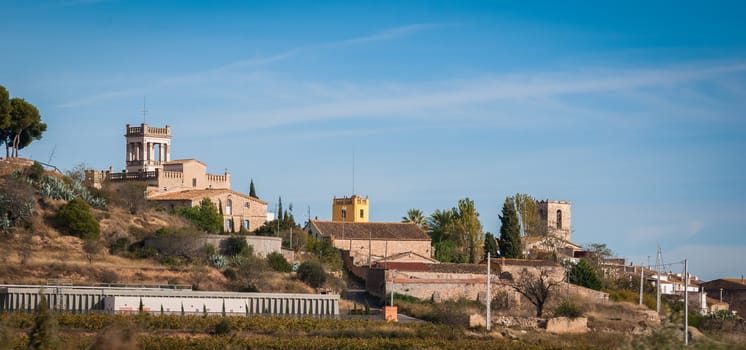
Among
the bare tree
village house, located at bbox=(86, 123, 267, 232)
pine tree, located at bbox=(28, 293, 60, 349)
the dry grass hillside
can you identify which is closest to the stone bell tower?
village house, located at bbox=(86, 123, 267, 232)

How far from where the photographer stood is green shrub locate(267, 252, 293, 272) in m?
62.4

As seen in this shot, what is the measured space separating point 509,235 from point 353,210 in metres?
12.3

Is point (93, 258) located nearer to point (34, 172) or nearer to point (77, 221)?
Result: point (77, 221)

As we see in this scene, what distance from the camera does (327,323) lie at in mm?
51094

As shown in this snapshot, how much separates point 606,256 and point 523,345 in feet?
130

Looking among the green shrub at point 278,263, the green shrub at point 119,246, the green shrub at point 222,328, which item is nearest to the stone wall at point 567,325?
the green shrub at point 278,263

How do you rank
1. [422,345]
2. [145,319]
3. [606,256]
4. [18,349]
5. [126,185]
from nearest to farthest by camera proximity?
[18,349] → [422,345] → [145,319] → [126,185] → [606,256]

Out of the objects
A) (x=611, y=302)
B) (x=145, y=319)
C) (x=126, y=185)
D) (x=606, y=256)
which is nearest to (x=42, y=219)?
(x=126, y=185)

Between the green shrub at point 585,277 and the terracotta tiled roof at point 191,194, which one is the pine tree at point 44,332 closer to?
the terracotta tiled roof at point 191,194

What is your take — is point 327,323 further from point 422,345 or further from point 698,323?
point 698,323

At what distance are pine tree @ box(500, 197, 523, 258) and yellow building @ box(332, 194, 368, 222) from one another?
1092cm

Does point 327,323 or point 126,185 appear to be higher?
point 126,185

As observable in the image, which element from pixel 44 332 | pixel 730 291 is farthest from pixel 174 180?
pixel 44 332

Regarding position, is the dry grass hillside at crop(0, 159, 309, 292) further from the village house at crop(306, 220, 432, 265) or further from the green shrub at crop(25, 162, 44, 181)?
the village house at crop(306, 220, 432, 265)
